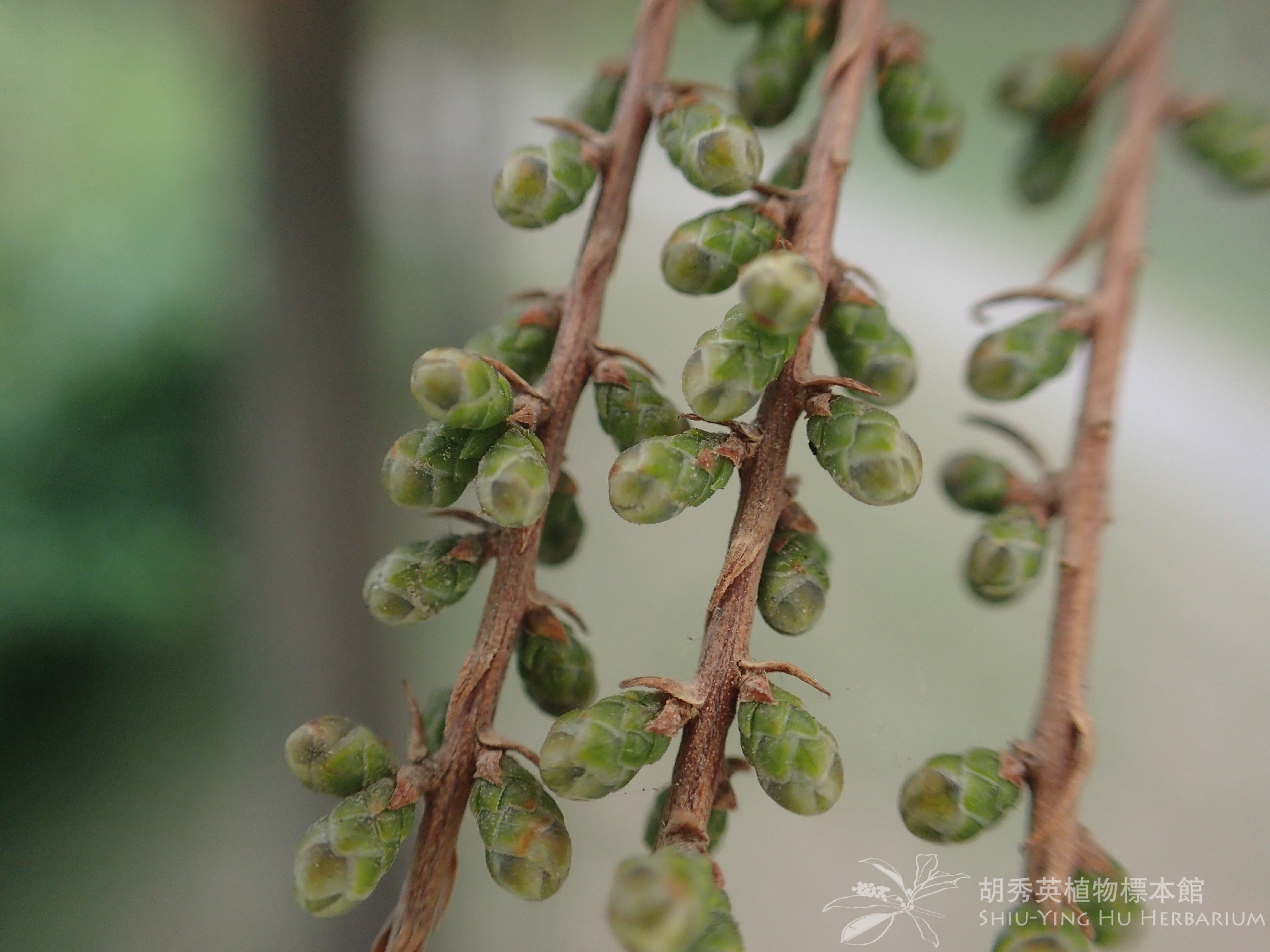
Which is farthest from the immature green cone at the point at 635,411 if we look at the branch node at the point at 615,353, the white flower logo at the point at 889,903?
the white flower logo at the point at 889,903

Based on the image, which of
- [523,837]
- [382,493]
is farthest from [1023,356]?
[382,493]

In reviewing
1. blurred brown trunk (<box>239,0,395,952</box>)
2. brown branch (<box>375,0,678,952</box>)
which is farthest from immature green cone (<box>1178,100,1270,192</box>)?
blurred brown trunk (<box>239,0,395,952</box>)

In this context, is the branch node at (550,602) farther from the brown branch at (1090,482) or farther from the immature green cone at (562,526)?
the brown branch at (1090,482)

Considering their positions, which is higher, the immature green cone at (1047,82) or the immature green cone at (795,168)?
the immature green cone at (1047,82)

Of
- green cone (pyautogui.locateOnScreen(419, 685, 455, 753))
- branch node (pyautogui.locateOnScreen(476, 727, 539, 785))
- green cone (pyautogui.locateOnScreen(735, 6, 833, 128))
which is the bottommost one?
green cone (pyautogui.locateOnScreen(419, 685, 455, 753))

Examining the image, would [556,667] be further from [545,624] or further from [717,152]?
[717,152]

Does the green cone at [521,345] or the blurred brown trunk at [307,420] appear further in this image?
the blurred brown trunk at [307,420]

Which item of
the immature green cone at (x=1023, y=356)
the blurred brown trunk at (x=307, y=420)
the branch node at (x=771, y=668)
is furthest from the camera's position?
the blurred brown trunk at (x=307, y=420)

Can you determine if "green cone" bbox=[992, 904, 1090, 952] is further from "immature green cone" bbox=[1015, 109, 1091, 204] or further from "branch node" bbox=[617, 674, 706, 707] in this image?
"immature green cone" bbox=[1015, 109, 1091, 204]
